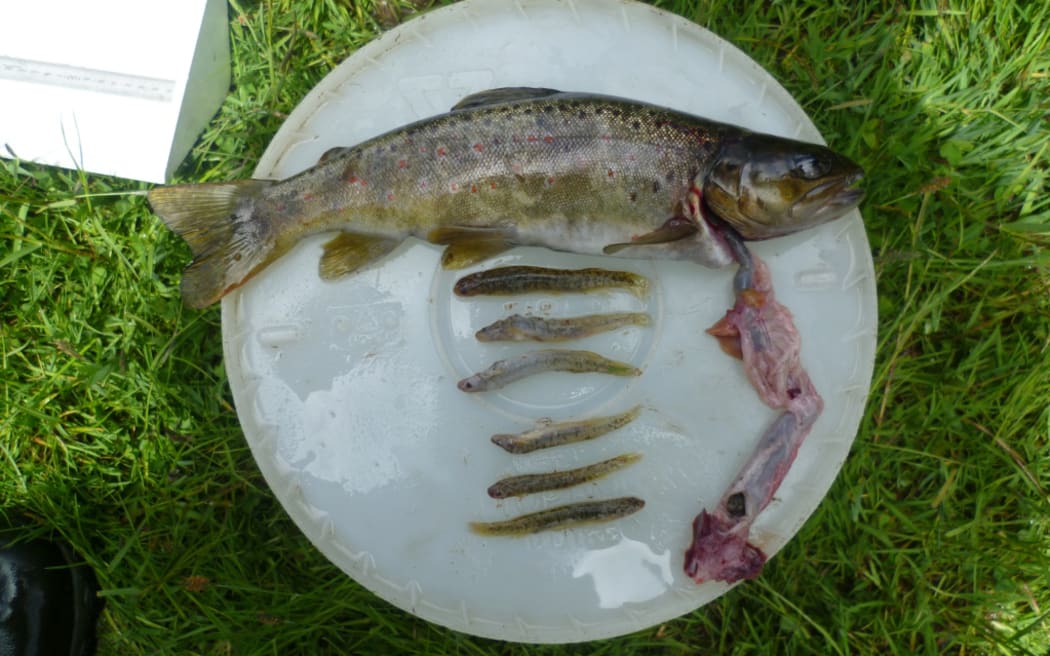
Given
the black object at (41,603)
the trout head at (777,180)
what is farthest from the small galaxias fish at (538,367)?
the black object at (41,603)

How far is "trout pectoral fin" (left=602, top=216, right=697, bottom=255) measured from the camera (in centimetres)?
276

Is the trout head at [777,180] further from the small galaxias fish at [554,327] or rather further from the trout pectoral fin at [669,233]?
the small galaxias fish at [554,327]

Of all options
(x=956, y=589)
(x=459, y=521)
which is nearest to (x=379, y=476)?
(x=459, y=521)

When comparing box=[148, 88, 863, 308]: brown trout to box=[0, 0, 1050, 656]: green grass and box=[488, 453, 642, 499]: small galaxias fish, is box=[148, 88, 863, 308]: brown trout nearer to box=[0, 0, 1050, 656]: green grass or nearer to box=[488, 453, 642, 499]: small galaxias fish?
box=[0, 0, 1050, 656]: green grass

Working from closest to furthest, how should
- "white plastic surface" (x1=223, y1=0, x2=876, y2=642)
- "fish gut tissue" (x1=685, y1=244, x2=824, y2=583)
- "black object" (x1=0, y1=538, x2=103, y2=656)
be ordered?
1. "fish gut tissue" (x1=685, y1=244, x2=824, y2=583)
2. "white plastic surface" (x1=223, y1=0, x2=876, y2=642)
3. "black object" (x1=0, y1=538, x2=103, y2=656)

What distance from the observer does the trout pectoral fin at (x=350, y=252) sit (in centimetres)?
297

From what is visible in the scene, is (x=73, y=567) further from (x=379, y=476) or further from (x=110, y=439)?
(x=379, y=476)

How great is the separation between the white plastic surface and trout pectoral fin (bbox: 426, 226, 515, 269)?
0.17 m

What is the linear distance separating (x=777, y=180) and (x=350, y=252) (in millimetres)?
1723

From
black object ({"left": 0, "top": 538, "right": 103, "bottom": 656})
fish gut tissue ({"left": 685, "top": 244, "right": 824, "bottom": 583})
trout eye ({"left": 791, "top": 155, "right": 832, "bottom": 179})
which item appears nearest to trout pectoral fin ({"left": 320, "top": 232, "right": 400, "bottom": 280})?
fish gut tissue ({"left": 685, "top": 244, "right": 824, "bottom": 583})

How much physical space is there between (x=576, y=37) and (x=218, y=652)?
10.4 ft

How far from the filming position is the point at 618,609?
291 cm

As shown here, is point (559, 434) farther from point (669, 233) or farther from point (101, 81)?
point (101, 81)

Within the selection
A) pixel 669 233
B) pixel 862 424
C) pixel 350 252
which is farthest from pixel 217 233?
pixel 862 424
